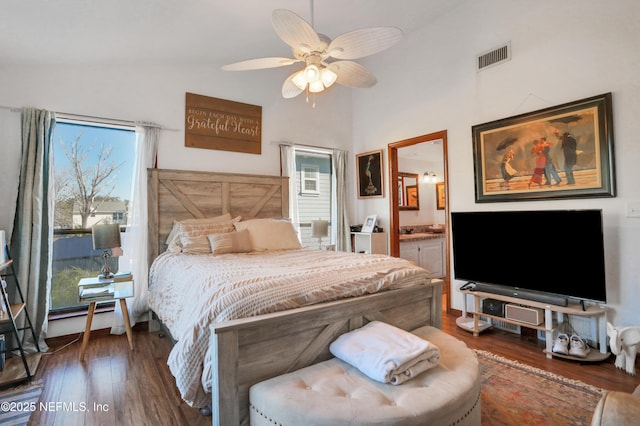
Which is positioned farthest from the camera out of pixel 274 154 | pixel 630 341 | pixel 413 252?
pixel 413 252

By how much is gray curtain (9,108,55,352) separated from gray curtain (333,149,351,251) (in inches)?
137

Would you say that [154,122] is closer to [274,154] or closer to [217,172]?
[217,172]

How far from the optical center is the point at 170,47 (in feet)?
10.8

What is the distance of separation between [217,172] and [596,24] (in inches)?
158

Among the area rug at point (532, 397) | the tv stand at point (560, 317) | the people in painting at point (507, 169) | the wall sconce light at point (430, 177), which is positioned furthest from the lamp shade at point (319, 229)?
the wall sconce light at point (430, 177)

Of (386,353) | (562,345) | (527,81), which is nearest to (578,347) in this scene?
(562,345)

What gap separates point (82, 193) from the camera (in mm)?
3357

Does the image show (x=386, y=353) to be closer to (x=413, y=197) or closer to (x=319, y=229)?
(x=319, y=229)

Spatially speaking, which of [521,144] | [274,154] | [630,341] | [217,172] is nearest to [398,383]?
[630,341]

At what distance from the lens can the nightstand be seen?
8.87 ft

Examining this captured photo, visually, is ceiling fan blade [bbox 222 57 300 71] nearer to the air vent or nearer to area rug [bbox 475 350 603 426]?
the air vent

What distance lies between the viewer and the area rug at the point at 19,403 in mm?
1886

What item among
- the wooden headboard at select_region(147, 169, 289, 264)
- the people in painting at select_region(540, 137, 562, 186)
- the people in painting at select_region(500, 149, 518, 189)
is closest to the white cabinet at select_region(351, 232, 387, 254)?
the wooden headboard at select_region(147, 169, 289, 264)

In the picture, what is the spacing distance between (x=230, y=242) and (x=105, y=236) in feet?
3.65
